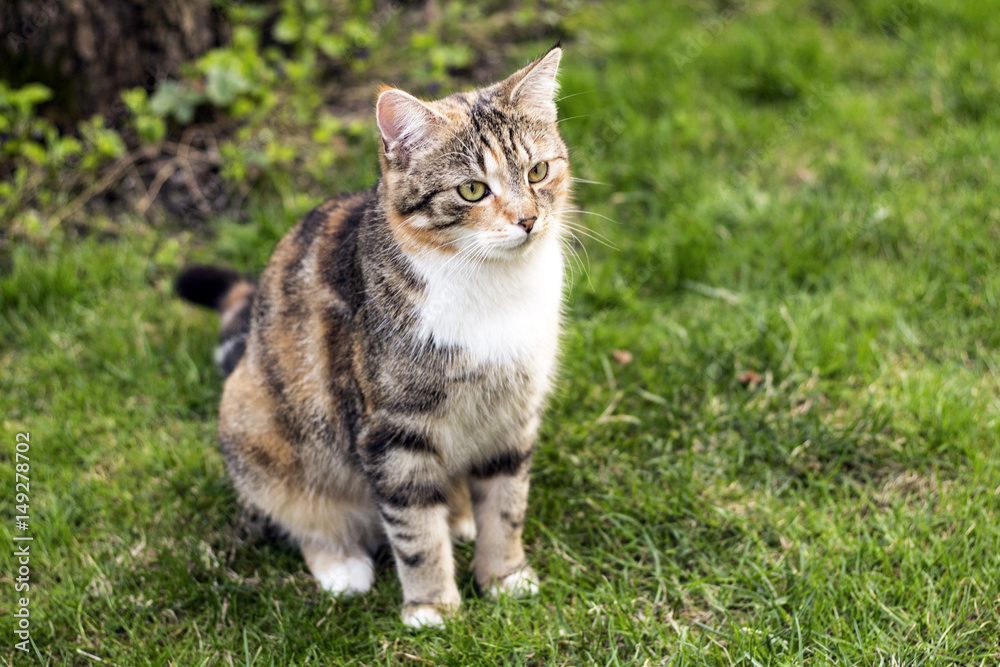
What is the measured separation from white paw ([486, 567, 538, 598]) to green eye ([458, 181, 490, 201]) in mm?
1311

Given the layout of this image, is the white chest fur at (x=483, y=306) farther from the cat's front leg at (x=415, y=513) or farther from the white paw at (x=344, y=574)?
the white paw at (x=344, y=574)

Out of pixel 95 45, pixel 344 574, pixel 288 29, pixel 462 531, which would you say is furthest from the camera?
pixel 288 29

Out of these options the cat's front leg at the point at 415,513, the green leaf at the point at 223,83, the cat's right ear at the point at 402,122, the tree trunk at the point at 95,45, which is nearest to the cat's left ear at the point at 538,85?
the cat's right ear at the point at 402,122

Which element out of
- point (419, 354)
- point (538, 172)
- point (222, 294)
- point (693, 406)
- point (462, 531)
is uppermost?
point (538, 172)

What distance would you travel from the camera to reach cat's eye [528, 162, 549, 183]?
8.68 ft

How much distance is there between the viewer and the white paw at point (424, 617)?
109 inches

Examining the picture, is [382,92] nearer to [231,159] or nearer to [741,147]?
[231,159]

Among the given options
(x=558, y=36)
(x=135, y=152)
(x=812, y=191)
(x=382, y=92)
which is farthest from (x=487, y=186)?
(x=558, y=36)

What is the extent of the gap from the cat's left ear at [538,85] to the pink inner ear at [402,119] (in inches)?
12.1

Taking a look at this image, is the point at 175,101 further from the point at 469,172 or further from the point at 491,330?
the point at 491,330

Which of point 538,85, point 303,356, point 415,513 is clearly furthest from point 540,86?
point 415,513

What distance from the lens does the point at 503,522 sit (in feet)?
9.50

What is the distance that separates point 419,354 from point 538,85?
3.08 ft

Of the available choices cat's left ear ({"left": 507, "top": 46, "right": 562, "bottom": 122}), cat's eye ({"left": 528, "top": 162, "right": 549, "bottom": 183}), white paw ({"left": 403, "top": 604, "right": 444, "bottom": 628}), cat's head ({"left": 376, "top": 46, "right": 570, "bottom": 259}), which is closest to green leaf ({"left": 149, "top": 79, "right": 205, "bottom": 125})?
cat's head ({"left": 376, "top": 46, "right": 570, "bottom": 259})
